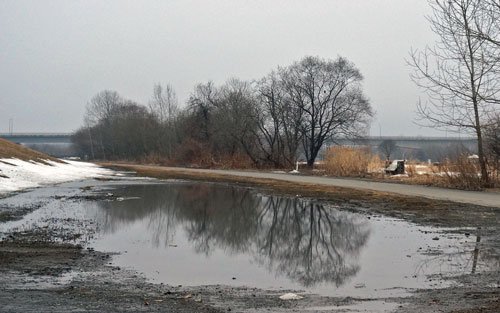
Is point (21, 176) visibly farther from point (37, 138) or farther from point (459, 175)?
point (37, 138)

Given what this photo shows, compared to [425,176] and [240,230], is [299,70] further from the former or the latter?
[240,230]

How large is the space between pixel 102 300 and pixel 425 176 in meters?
27.0

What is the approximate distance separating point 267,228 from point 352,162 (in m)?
24.5

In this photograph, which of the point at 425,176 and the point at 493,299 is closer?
the point at 493,299

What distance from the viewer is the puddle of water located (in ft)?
28.4

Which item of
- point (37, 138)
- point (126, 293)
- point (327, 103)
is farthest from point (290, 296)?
point (37, 138)

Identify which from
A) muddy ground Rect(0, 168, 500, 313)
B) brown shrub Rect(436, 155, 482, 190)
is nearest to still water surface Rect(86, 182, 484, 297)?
muddy ground Rect(0, 168, 500, 313)

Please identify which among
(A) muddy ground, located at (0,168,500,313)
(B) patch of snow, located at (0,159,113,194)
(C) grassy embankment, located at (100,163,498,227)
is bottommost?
(A) muddy ground, located at (0,168,500,313)

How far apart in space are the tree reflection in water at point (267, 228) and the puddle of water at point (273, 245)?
0.08 feet

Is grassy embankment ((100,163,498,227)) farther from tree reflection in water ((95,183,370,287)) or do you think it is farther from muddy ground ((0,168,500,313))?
muddy ground ((0,168,500,313))

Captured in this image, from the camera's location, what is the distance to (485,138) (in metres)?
25.9

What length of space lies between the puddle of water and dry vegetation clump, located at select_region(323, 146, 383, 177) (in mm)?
17807

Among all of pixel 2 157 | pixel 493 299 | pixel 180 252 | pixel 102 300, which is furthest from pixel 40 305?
pixel 2 157

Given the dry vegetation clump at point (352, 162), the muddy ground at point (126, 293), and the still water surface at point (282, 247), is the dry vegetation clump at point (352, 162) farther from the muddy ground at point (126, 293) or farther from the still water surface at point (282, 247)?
the muddy ground at point (126, 293)
